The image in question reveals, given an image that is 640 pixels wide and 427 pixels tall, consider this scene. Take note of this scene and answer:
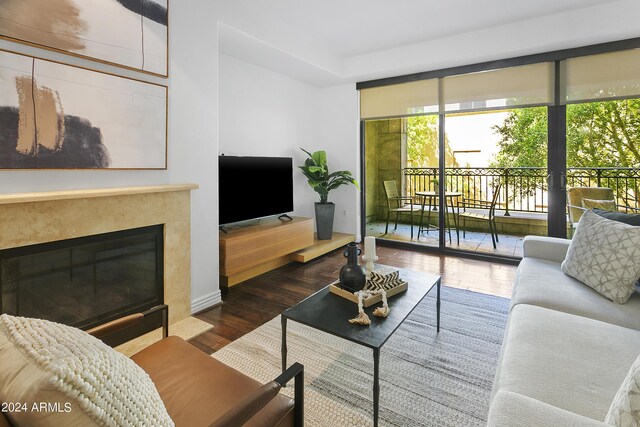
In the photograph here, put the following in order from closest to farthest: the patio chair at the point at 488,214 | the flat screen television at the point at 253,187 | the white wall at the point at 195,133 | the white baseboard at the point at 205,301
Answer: the white wall at the point at 195,133 < the white baseboard at the point at 205,301 < the flat screen television at the point at 253,187 < the patio chair at the point at 488,214

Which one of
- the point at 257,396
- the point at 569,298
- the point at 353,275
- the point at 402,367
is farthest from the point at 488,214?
the point at 257,396

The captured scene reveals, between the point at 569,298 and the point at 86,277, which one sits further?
the point at 86,277

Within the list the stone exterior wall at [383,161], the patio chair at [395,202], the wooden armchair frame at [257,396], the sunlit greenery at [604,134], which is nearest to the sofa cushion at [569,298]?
the wooden armchair frame at [257,396]

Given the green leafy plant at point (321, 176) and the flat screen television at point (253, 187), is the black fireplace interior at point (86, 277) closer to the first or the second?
the flat screen television at point (253, 187)

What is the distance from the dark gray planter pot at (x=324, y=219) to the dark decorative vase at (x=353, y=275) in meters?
2.76

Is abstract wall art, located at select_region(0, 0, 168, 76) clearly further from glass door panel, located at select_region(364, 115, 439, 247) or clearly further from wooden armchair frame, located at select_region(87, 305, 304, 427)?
glass door panel, located at select_region(364, 115, 439, 247)

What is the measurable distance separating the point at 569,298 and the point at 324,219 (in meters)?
3.27

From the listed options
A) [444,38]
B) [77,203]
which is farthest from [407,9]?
[77,203]

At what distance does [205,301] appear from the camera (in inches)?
116

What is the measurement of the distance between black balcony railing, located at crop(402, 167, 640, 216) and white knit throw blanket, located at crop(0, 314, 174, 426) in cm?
457

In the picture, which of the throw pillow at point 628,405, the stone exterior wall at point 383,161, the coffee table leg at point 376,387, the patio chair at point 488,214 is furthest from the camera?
Result: the stone exterior wall at point 383,161

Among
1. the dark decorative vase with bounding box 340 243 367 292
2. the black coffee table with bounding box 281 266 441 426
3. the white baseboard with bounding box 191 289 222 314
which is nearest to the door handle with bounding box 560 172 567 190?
the black coffee table with bounding box 281 266 441 426

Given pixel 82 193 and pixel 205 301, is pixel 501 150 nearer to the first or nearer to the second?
pixel 205 301

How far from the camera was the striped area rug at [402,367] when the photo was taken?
66.1 inches
